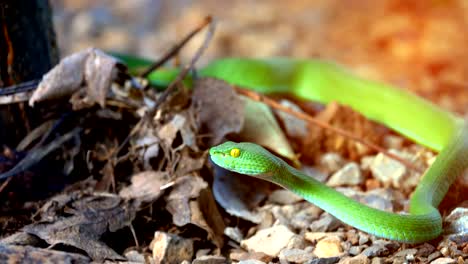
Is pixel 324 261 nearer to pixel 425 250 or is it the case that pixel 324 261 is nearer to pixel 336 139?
pixel 425 250

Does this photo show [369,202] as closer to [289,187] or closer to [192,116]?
[289,187]

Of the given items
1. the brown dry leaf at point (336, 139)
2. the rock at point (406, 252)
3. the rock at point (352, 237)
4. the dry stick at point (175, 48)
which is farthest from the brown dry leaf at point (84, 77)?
the rock at point (406, 252)

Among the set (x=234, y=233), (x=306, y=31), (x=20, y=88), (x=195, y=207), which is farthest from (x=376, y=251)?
(x=306, y=31)

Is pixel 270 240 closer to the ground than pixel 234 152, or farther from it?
closer to the ground

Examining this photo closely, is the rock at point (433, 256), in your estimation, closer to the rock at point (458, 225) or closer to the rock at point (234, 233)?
the rock at point (458, 225)

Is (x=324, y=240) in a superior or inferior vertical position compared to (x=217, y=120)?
inferior

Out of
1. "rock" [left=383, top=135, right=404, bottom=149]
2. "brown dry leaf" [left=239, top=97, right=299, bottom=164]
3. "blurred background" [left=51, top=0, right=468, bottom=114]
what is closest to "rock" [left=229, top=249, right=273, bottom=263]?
"brown dry leaf" [left=239, top=97, right=299, bottom=164]

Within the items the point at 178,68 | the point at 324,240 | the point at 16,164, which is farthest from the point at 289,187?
the point at 178,68

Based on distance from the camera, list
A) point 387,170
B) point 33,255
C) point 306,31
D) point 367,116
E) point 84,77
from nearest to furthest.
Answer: point 33,255 → point 84,77 → point 387,170 → point 367,116 → point 306,31
